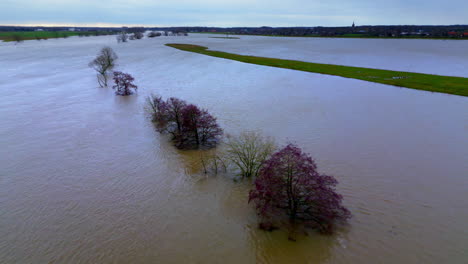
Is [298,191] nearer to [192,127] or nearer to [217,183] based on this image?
[217,183]

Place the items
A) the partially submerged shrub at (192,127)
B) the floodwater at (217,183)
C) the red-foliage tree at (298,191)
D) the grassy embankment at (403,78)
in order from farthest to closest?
the grassy embankment at (403,78) → the partially submerged shrub at (192,127) → the red-foliage tree at (298,191) → the floodwater at (217,183)

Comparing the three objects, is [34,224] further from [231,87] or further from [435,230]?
[231,87]

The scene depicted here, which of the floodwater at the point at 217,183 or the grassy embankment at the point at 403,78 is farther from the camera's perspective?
the grassy embankment at the point at 403,78

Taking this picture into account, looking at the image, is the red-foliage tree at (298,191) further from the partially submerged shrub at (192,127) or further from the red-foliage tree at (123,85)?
the red-foliage tree at (123,85)

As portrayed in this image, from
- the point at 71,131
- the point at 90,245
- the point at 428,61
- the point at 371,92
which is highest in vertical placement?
the point at 428,61

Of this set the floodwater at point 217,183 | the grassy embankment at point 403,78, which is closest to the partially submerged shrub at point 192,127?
the floodwater at point 217,183

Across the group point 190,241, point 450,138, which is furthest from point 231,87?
point 190,241
